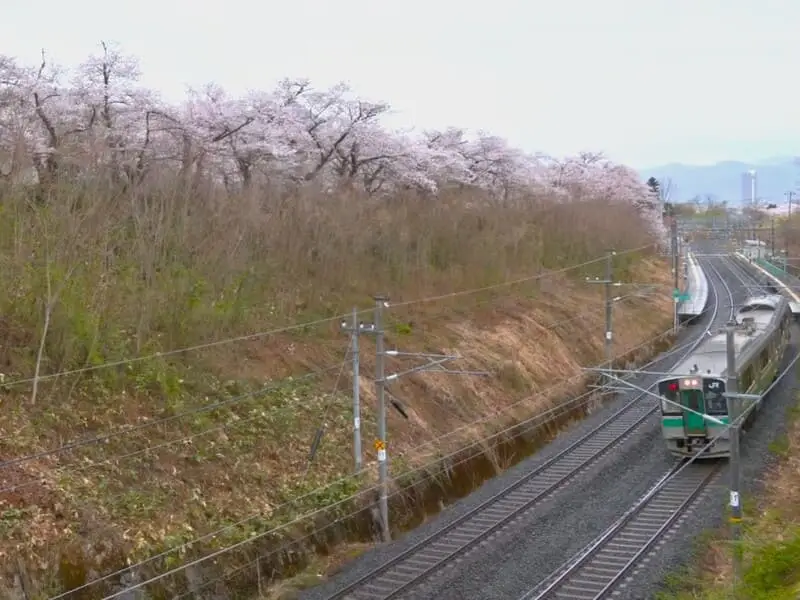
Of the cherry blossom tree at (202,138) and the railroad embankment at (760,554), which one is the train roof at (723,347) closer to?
the railroad embankment at (760,554)

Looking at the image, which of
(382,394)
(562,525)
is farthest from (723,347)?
(382,394)

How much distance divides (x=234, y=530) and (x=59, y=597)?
3.41 m

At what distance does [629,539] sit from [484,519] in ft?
9.67

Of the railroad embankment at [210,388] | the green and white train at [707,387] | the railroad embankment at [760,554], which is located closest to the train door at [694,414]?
the green and white train at [707,387]

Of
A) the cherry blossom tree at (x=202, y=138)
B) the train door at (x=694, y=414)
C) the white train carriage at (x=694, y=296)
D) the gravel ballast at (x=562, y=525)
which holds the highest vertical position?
the cherry blossom tree at (x=202, y=138)

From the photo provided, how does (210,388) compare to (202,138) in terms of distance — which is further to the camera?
(202,138)

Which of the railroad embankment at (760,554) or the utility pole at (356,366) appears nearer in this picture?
the railroad embankment at (760,554)

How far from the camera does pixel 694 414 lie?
1967 cm

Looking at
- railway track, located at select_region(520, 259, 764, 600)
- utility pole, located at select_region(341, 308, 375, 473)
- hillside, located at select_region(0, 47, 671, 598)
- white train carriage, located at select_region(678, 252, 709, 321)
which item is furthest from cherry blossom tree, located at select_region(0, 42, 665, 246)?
white train carriage, located at select_region(678, 252, 709, 321)

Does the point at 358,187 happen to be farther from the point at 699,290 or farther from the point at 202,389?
the point at 699,290

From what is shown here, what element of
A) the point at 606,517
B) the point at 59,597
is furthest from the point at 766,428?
the point at 59,597

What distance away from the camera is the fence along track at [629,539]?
13.4m

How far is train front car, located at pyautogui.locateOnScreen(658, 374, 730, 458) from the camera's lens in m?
19.6

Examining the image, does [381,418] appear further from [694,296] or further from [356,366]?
[694,296]
